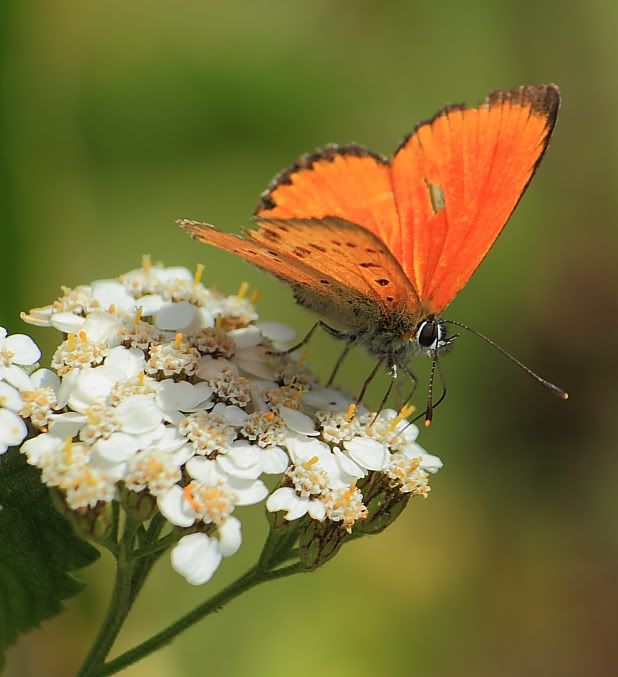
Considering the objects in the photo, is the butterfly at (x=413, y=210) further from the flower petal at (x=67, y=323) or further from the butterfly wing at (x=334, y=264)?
the flower petal at (x=67, y=323)

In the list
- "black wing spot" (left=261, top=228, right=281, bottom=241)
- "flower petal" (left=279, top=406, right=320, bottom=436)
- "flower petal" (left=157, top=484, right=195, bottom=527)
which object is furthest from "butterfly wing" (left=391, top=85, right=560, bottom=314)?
"flower petal" (left=157, top=484, right=195, bottom=527)

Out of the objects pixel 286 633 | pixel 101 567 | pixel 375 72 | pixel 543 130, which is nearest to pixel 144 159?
pixel 375 72

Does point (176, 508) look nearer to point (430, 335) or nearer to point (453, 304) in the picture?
point (430, 335)

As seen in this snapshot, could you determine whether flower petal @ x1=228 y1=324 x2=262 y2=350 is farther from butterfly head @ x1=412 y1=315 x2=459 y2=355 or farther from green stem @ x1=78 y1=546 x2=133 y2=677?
green stem @ x1=78 y1=546 x2=133 y2=677

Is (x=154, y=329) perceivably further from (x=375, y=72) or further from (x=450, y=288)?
(x=375, y=72)

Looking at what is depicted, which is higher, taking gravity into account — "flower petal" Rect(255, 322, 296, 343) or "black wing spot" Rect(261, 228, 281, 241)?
"black wing spot" Rect(261, 228, 281, 241)

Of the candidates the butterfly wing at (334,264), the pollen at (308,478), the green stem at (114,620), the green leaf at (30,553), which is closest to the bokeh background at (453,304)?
the green leaf at (30,553)

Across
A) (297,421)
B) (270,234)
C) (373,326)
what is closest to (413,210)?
(373,326)
